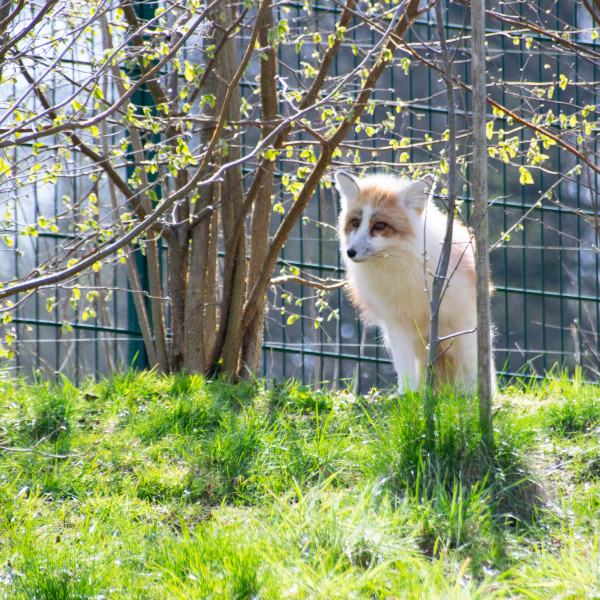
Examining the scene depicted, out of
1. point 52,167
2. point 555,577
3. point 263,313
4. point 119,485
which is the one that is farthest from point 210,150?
point 555,577

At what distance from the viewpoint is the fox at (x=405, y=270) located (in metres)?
4.18

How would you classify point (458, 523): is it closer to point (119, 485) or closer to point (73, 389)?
point (119, 485)

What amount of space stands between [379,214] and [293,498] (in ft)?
6.55

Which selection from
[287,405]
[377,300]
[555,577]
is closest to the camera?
[555,577]

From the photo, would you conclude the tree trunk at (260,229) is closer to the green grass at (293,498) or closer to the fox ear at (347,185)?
the fox ear at (347,185)

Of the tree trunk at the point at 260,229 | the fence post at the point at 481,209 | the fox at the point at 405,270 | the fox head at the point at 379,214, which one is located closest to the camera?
the fence post at the point at 481,209

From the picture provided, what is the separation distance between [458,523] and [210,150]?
1.79 m

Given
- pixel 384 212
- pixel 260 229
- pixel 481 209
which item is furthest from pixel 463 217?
pixel 481 209

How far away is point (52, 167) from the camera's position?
3615mm

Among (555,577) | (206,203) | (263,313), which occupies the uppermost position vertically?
(206,203)

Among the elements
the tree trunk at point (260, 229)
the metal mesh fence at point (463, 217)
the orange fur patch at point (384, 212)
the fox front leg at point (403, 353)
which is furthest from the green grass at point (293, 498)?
the metal mesh fence at point (463, 217)

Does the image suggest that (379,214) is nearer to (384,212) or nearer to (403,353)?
(384,212)

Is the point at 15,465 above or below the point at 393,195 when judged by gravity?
below

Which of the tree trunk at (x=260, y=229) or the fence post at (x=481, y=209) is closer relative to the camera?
the fence post at (x=481, y=209)
